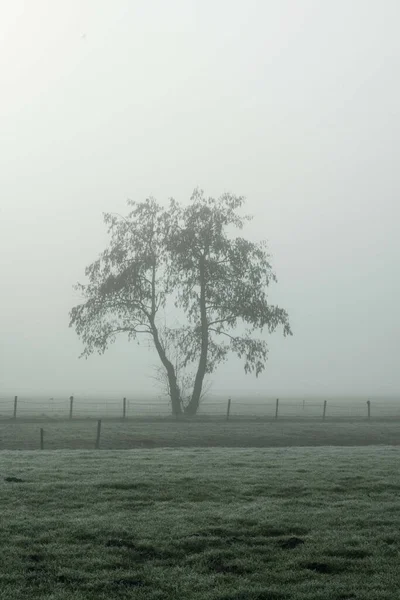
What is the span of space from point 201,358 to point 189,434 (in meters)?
17.6

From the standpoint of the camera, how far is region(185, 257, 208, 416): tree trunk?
53875 mm

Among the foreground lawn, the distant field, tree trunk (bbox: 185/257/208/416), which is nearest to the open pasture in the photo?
tree trunk (bbox: 185/257/208/416)

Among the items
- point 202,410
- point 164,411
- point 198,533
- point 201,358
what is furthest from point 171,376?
point 198,533

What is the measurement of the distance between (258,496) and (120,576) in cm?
580

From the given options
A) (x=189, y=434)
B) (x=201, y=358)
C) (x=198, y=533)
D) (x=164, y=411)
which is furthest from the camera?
(x=164, y=411)

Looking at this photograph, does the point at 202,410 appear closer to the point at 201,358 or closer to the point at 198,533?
the point at 201,358

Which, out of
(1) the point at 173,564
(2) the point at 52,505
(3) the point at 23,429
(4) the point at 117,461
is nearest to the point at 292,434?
(3) the point at 23,429

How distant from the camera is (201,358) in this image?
54.0m

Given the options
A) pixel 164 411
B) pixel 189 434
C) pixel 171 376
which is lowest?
pixel 189 434

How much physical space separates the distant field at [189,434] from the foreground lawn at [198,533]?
13.0m

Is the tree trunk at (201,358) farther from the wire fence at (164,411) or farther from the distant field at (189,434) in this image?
the distant field at (189,434)

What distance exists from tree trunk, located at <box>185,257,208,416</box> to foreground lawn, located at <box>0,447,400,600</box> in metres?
34.8

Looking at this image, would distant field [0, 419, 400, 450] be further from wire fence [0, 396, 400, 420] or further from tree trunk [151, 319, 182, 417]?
tree trunk [151, 319, 182, 417]

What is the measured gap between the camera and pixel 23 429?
36281 millimetres
